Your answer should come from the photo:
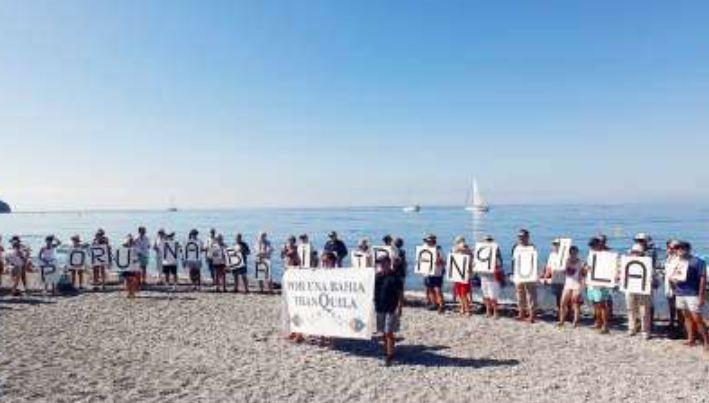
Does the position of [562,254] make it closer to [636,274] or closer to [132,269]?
[636,274]

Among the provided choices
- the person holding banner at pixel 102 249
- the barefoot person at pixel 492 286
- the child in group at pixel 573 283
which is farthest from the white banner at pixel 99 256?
the child in group at pixel 573 283

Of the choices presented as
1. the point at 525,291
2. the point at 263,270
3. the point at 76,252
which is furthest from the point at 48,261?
the point at 525,291

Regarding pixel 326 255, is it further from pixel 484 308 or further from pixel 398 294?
pixel 484 308

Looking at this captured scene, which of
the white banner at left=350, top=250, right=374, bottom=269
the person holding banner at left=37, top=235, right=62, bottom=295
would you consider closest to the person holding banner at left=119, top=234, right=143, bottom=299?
the person holding banner at left=37, top=235, right=62, bottom=295

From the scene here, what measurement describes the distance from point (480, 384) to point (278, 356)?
4.22m

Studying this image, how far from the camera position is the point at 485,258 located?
18188 millimetres

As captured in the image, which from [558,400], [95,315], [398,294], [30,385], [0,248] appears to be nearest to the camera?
[558,400]

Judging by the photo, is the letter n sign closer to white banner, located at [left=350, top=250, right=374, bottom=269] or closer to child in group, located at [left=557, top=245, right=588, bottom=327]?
white banner, located at [left=350, top=250, right=374, bottom=269]

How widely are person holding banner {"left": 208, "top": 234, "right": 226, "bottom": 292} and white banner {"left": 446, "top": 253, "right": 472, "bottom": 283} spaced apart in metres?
8.28

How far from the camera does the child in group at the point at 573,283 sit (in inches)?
643

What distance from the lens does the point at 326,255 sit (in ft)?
49.2

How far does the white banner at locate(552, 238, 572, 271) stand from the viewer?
16953 mm

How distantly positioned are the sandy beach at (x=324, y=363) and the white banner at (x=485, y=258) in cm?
133

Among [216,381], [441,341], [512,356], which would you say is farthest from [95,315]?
[512,356]
